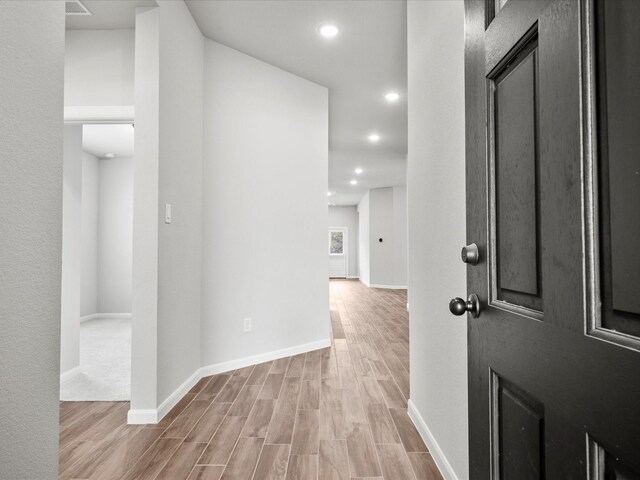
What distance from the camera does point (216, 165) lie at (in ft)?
10.6

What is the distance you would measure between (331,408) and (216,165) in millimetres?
2067

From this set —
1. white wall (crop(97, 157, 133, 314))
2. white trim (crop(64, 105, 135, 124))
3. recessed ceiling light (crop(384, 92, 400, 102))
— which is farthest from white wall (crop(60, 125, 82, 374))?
recessed ceiling light (crop(384, 92, 400, 102))

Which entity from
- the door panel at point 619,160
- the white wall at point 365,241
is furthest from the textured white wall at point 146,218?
the white wall at point 365,241

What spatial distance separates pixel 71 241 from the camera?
3.16 metres

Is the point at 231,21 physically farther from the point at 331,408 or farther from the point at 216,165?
the point at 331,408

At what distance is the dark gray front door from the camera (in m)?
0.47

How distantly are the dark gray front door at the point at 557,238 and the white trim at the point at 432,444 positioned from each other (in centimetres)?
82

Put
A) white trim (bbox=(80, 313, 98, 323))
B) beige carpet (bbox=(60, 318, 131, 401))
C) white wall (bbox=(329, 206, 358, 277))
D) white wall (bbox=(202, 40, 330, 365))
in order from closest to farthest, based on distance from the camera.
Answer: beige carpet (bbox=(60, 318, 131, 401)) < white wall (bbox=(202, 40, 330, 365)) < white trim (bbox=(80, 313, 98, 323)) < white wall (bbox=(329, 206, 358, 277))

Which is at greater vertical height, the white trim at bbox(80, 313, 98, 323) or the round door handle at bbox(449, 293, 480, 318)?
the round door handle at bbox(449, 293, 480, 318)

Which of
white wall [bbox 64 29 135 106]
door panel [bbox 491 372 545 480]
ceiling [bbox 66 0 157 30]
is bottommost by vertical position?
door panel [bbox 491 372 545 480]

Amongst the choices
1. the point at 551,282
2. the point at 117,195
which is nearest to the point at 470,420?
the point at 551,282

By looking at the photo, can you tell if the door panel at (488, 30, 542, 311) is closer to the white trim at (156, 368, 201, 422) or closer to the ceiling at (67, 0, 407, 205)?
the white trim at (156, 368, 201, 422)

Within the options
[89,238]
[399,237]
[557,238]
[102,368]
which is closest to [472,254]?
[557,238]

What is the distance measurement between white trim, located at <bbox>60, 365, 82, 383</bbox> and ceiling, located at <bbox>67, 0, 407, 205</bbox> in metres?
2.52
